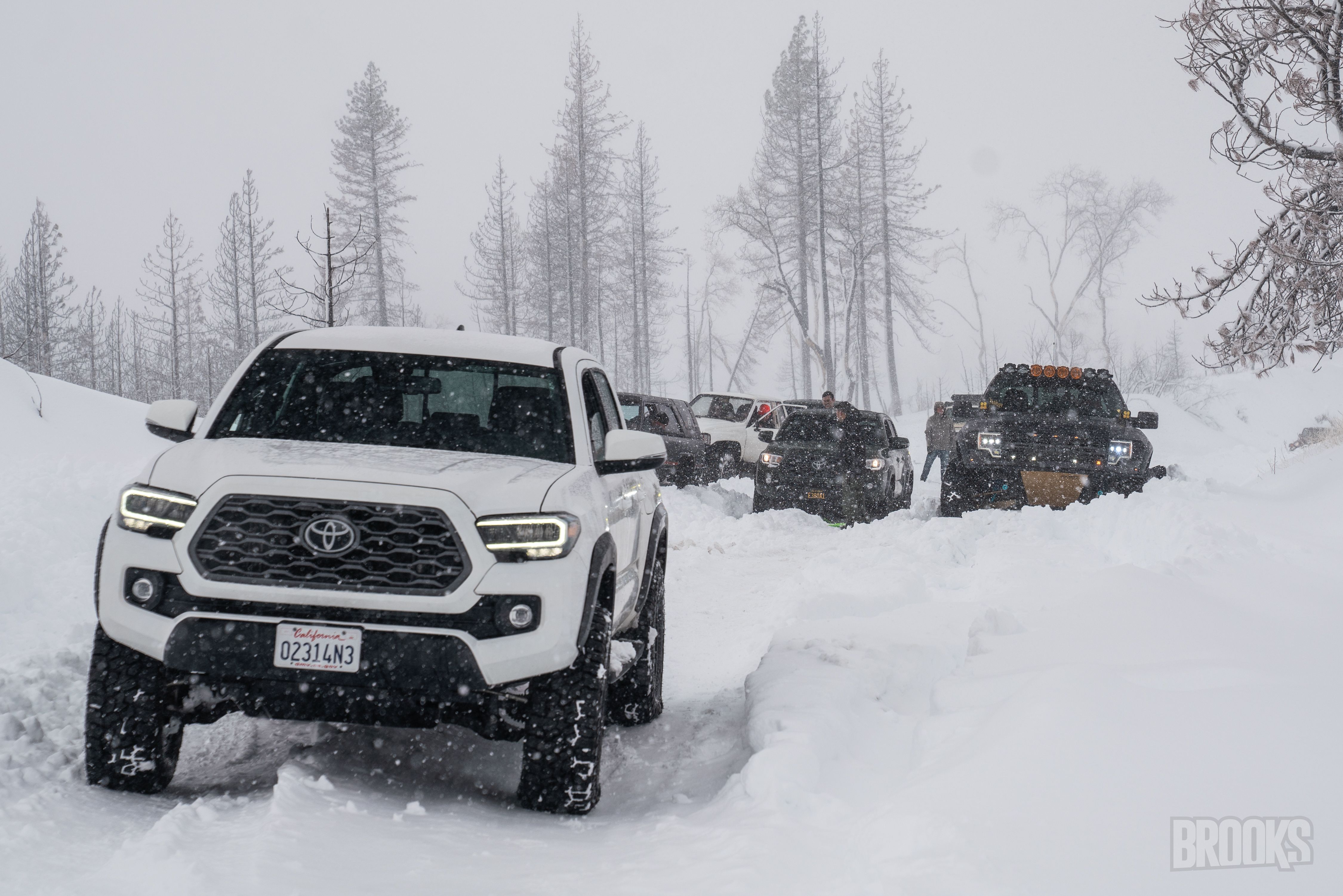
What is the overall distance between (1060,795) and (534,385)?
116 inches

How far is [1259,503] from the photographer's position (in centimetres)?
1027

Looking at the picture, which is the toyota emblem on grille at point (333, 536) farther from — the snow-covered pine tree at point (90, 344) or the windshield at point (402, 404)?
the snow-covered pine tree at point (90, 344)

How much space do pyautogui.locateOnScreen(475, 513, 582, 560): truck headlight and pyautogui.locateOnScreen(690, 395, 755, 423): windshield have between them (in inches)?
696

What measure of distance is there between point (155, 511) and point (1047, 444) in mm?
10072

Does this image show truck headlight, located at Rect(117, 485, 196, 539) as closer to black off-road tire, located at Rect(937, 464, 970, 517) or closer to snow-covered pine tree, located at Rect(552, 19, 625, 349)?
black off-road tire, located at Rect(937, 464, 970, 517)

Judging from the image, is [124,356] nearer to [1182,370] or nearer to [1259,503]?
[1182,370]

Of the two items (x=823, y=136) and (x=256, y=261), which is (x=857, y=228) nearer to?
(x=823, y=136)

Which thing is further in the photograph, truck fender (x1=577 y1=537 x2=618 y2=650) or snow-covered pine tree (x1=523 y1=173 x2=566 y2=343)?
snow-covered pine tree (x1=523 y1=173 x2=566 y2=343)

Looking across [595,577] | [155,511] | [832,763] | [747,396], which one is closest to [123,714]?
[155,511]

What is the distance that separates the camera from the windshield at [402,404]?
4461mm

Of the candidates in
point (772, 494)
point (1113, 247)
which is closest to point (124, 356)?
point (1113, 247)

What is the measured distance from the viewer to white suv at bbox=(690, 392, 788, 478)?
2048 cm

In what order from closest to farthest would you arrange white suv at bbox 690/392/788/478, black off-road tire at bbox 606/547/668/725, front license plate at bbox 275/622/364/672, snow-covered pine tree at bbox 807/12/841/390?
front license plate at bbox 275/622/364/672 < black off-road tire at bbox 606/547/668/725 < white suv at bbox 690/392/788/478 < snow-covered pine tree at bbox 807/12/841/390

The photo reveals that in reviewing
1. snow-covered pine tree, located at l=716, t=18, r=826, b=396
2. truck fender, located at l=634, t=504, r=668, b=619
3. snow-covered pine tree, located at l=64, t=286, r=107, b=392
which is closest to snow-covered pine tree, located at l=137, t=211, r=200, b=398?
snow-covered pine tree, located at l=64, t=286, r=107, b=392
